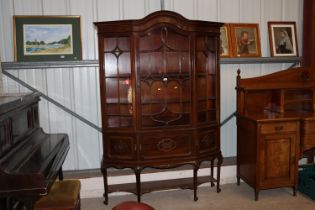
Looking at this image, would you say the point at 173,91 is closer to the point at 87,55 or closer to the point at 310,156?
the point at 87,55

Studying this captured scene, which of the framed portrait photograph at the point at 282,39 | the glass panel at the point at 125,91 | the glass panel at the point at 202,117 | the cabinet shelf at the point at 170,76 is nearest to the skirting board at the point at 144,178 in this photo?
the glass panel at the point at 202,117

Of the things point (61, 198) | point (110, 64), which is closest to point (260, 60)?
point (110, 64)

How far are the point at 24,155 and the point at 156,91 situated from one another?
1457mm

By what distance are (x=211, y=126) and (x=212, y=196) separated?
30.0 inches

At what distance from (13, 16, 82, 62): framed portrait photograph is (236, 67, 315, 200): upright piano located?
1.85 meters

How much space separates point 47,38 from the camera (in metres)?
3.38

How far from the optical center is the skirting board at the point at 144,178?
11.4ft

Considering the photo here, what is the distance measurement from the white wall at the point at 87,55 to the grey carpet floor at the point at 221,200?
582 millimetres

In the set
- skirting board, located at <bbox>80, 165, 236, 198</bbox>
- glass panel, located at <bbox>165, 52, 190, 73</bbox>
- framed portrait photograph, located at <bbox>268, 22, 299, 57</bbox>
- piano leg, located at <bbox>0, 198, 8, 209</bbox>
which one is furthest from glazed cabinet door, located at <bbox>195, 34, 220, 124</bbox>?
piano leg, located at <bbox>0, 198, 8, 209</bbox>

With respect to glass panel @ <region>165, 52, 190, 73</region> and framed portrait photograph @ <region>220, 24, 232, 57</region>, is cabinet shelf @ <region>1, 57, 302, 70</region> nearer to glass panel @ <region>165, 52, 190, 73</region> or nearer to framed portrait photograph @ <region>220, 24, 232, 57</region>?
framed portrait photograph @ <region>220, 24, 232, 57</region>

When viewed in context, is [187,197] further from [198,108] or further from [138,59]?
[138,59]

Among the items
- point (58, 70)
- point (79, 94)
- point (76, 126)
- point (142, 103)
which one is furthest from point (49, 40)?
point (142, 103)

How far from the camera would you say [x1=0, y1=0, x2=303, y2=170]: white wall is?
3379mm

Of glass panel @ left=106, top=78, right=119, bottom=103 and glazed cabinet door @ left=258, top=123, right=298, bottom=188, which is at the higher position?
glass panel @ left=106, top=78, right=119, bottom=103
